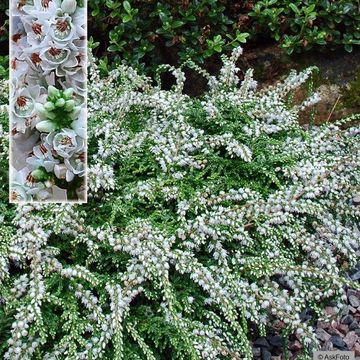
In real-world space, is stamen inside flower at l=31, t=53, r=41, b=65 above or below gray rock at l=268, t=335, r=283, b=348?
above

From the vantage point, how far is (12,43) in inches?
84.7

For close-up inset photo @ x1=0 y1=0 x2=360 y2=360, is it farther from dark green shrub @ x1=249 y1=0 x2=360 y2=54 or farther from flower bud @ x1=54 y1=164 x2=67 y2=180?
dark green shrub @ x1=249 y1=0 x2=360 y2=54

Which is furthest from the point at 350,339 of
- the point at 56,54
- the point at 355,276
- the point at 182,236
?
the point at 56,54

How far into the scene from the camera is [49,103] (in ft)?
7.20

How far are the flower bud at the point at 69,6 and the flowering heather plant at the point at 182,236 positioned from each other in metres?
0.65

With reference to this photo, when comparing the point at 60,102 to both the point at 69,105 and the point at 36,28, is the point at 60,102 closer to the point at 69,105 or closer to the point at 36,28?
the point at 69,105

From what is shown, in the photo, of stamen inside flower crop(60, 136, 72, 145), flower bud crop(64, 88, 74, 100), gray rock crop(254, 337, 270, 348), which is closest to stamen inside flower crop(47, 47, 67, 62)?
flower bud crop(64, 88, 74, 100)

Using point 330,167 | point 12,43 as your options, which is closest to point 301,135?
point 330,167

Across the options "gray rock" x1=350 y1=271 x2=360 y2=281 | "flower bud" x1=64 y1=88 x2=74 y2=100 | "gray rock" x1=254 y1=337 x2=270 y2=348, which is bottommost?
"gray rock" x1=350 y1=271 x2=360 y2=281

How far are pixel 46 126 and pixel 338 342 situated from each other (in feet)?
4.97

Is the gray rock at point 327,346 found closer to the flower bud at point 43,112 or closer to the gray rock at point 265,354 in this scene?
the gray rock at point 265,354

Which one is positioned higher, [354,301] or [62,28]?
[62,28]

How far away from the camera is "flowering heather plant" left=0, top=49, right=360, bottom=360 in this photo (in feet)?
7.82

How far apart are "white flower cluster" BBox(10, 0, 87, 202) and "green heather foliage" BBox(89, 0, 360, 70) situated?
167cm
